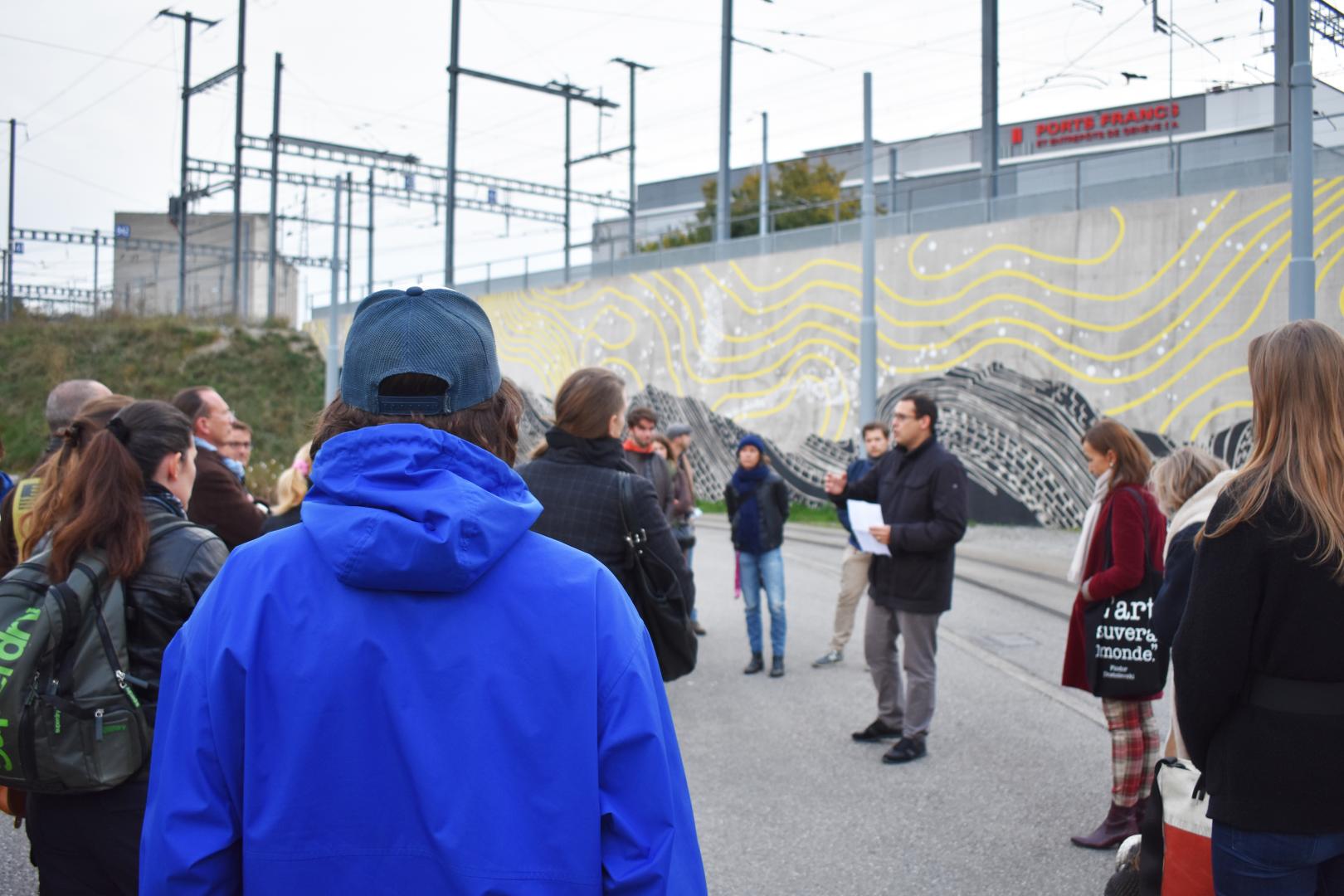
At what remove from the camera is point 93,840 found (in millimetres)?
2854

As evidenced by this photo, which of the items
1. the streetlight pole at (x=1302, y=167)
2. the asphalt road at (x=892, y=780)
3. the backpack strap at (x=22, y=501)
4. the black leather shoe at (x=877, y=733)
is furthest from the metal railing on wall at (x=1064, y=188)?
the backpack strap at (x=22, y=501)

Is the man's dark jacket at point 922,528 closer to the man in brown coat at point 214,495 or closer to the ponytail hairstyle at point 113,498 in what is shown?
the man in brown coat at point 214,495

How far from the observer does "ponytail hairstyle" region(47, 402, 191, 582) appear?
288 centimetres

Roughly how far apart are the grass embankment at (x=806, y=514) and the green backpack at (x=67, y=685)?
1902cm

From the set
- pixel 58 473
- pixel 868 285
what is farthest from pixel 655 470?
pixel 868 285

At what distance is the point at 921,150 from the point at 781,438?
3491 cm

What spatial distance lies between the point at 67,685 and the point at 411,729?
1769mm

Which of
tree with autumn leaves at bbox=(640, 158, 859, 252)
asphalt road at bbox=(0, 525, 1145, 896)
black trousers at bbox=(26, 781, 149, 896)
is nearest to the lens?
black trousers at bbox=(26, 781, 149, 896)

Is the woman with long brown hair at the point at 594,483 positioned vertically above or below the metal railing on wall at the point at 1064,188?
below

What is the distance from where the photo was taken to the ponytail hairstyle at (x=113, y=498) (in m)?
2.88

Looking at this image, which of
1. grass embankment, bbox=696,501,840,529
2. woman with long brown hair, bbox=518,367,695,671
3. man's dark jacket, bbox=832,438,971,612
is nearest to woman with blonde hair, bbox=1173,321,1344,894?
woman with long brown hair, bbox=518,367,695,671

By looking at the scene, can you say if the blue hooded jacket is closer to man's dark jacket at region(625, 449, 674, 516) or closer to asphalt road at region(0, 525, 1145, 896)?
asphalt road at region(0, 525, 1145, 896)

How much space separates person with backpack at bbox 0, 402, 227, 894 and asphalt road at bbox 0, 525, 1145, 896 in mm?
1771

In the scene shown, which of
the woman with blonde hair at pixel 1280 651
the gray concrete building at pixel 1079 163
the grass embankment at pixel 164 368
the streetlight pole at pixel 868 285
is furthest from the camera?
the grass embankment at pixel 164 368
